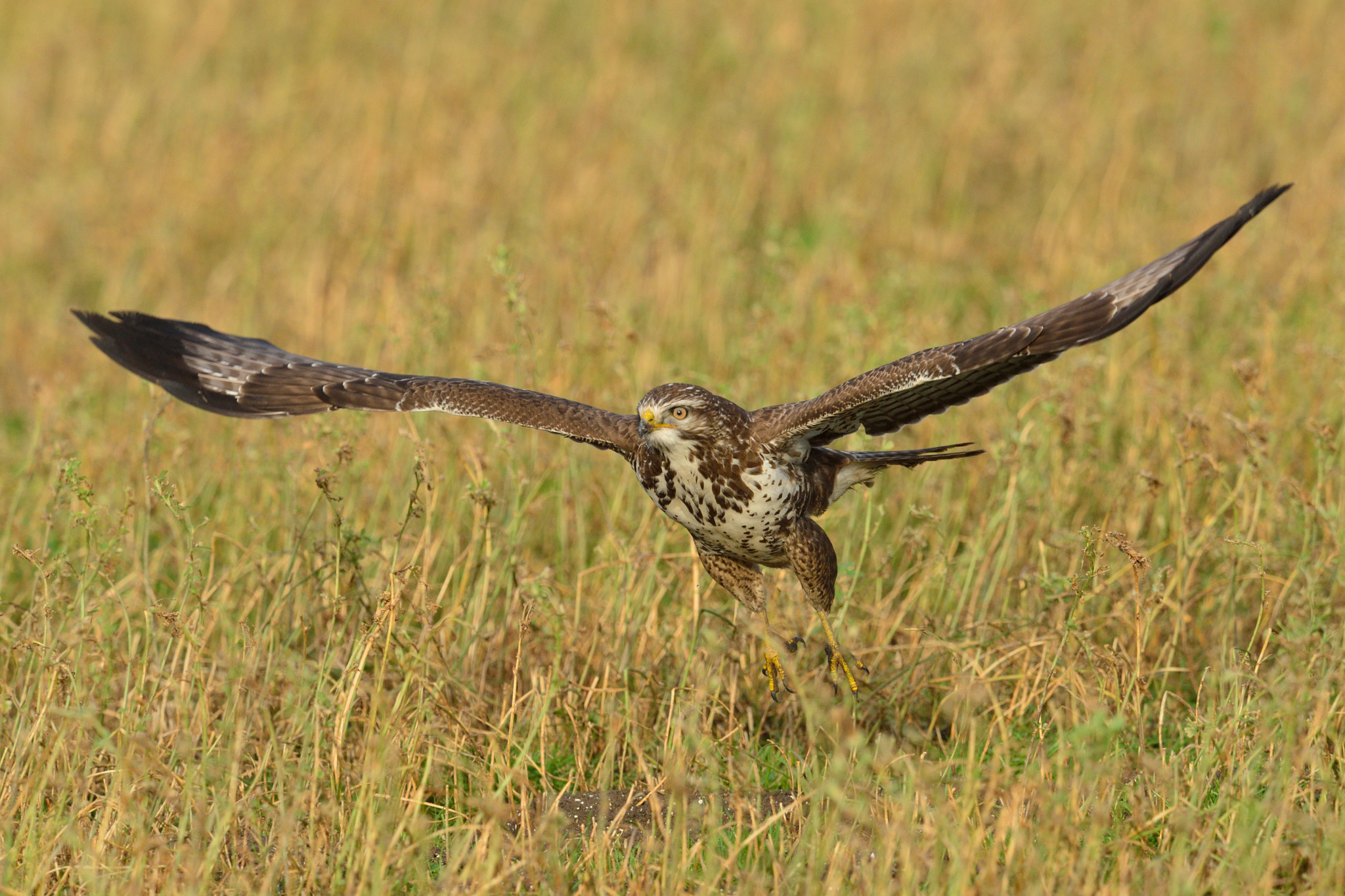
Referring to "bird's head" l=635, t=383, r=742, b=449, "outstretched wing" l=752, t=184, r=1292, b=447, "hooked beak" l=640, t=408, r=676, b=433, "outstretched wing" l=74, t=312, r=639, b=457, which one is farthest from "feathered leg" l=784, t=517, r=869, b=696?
"outstretched wing" l=74, t=312, r=639, b=457

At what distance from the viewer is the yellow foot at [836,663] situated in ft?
17.1

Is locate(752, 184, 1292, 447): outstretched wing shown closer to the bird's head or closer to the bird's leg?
the bird's head

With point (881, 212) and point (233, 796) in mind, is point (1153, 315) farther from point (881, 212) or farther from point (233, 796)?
point (233, 796)

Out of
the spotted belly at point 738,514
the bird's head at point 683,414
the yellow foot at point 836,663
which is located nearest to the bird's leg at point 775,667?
the yellow foot at point 836,663

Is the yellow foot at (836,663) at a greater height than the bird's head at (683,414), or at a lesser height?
lesser

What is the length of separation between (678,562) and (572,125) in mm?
6754

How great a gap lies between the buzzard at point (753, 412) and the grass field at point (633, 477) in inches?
10.4

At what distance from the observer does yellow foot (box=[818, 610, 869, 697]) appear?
5.20 meters

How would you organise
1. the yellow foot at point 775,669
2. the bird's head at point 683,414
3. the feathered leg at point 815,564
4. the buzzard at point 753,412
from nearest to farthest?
the buzzard at point 753,412, the bird's head at point 683,414, the feathered leg at point 815,564, the yellow foot at point 775,669

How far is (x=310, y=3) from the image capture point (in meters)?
14.3

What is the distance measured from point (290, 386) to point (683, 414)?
A: 1757 mm

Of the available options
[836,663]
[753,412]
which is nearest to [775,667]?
[836,663]

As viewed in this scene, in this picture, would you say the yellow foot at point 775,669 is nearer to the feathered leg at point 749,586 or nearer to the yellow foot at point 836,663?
the feathered leg at point 749,586

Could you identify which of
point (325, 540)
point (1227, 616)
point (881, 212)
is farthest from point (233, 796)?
point (881, 212)
